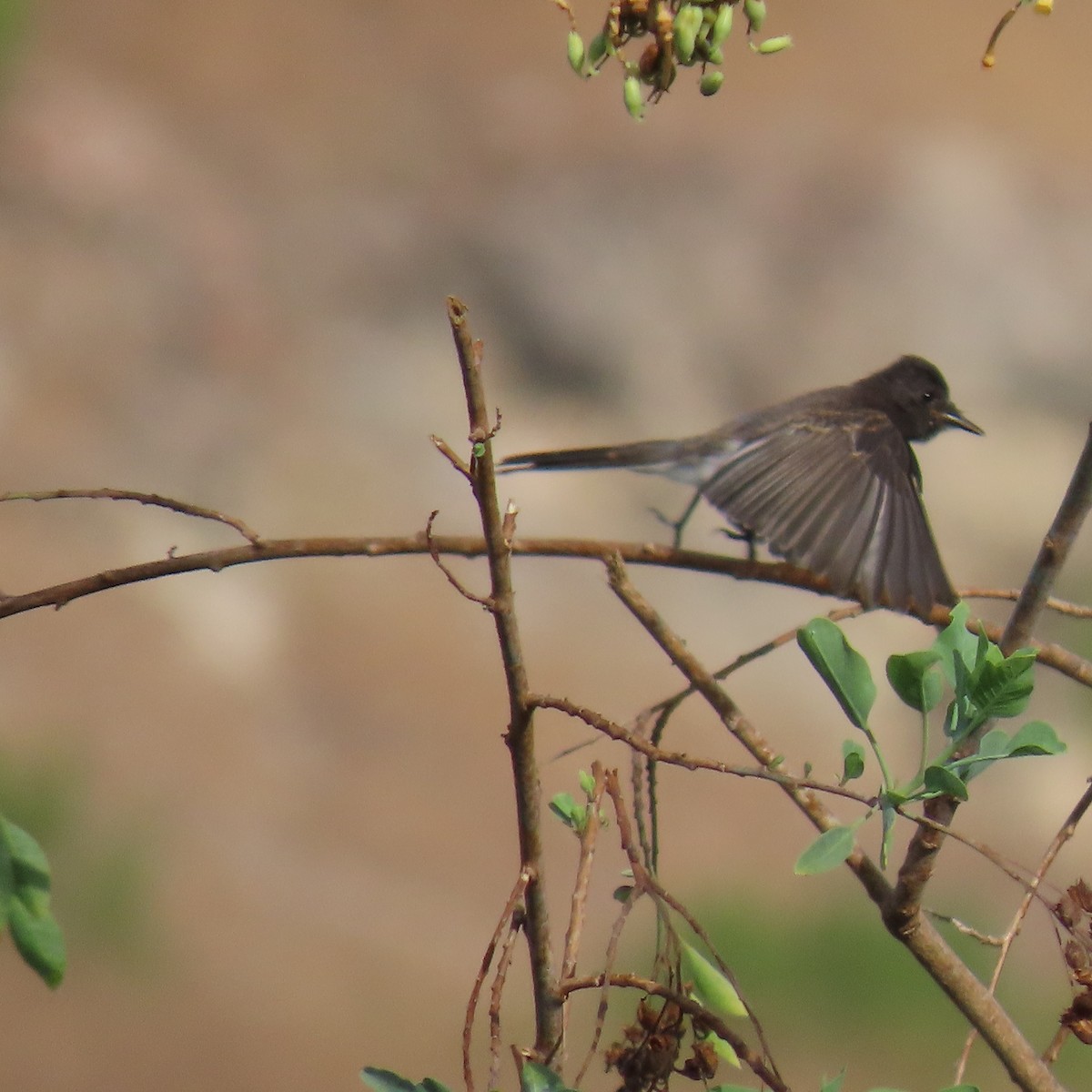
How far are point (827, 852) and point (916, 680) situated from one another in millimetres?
203

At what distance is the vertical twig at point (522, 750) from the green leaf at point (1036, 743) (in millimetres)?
404

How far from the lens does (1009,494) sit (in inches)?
519

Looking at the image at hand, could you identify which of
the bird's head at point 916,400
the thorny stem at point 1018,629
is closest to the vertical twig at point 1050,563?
the thorny stem at point 1018,629

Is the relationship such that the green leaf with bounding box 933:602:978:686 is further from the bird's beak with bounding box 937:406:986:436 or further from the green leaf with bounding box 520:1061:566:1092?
the bird's beak with bounding box 937:406:986:436

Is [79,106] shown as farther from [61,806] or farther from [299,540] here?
[299,540]

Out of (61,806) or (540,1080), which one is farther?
(61,806)

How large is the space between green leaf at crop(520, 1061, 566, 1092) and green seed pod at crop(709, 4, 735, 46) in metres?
0.97

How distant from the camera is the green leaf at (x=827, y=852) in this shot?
1281mm

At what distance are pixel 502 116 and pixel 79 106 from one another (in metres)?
3.79

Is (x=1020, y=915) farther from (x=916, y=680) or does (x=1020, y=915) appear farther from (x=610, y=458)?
(x=610, y=458)

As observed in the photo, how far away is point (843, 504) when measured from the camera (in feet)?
11.8

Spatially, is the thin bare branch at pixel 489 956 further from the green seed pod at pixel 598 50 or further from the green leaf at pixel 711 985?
the green seed pod at pixel 598 50

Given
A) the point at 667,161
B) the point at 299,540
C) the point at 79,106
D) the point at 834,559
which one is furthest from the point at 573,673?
the point at 299,540

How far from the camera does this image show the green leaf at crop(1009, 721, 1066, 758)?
130 centimetres
